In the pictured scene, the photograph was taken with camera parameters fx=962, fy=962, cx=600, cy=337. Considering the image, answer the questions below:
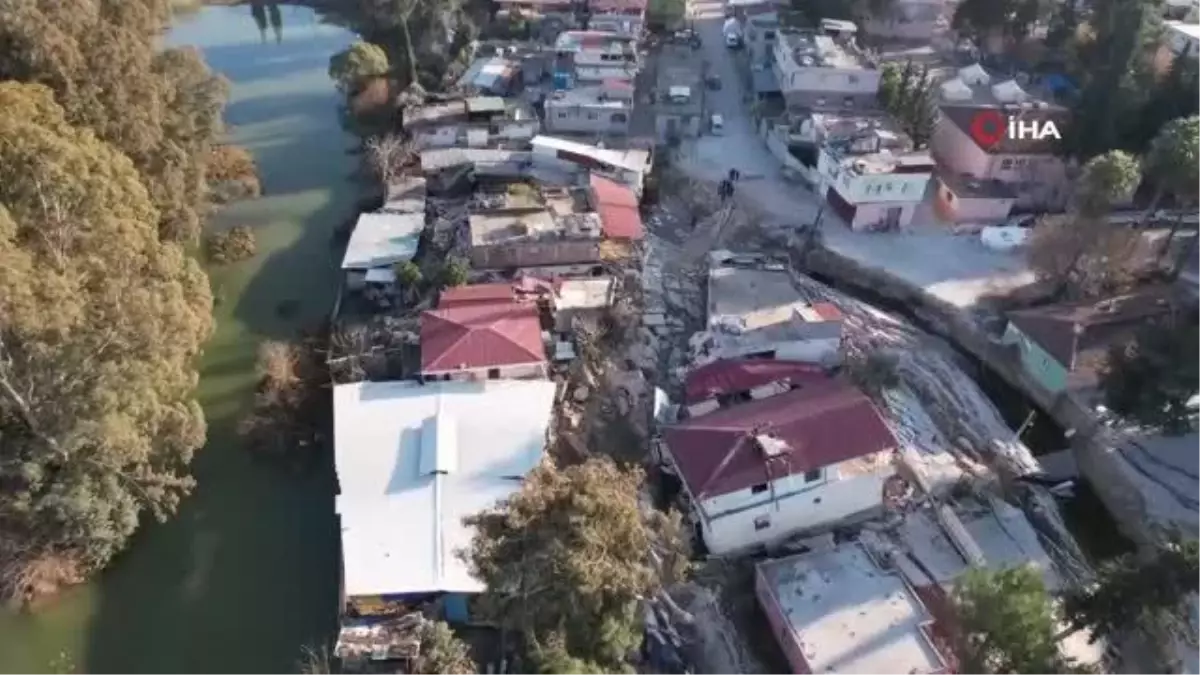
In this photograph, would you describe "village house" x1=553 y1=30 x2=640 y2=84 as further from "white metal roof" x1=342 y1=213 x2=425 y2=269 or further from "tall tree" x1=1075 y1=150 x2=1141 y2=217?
"tall tree" x1=1075 y1=150 x2=1141 y2=217

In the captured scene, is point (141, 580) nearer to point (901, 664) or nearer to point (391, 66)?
point (901, 664)

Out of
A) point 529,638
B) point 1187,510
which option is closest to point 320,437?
point 529,638

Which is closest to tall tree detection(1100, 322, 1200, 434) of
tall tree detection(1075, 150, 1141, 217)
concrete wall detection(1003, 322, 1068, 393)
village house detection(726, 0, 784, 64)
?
concrete wall detection(1003, 322, 1068, 393)

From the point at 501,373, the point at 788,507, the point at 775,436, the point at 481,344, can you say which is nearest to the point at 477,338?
the point at 481,344

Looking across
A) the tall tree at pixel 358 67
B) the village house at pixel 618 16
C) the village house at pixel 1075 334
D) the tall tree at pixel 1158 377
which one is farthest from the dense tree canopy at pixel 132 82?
the tall tree at pixel 1158 377

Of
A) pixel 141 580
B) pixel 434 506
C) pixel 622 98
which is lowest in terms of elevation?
pixel 141 580

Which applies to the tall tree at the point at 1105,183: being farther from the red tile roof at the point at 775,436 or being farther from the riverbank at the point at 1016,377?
the red tile roof at the point at 775,436

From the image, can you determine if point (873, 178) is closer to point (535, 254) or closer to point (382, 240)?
point (535, 254)
